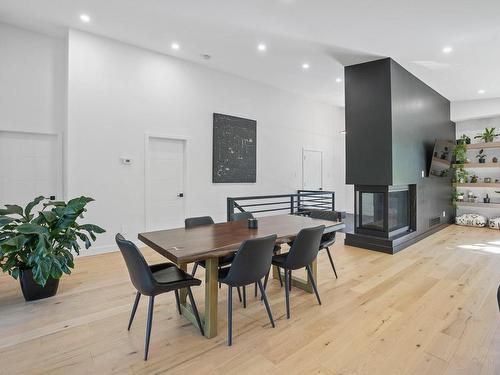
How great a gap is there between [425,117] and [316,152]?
288 cm

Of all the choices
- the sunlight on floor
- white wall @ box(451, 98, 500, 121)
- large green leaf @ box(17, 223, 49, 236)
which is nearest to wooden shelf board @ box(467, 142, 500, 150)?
white wall @ box(451, 98, 500, 121)

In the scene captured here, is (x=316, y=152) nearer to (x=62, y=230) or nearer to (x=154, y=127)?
(x=154, y=127)

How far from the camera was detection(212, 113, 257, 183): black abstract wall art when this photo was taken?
5.79 metres

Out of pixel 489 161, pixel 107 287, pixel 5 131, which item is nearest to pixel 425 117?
pixel 489 161

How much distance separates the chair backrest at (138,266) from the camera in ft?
6.19

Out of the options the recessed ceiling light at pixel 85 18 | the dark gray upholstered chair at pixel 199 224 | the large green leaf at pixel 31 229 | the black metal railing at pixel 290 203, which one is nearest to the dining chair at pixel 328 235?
the dark gray upholstered chair at pixel 199 224

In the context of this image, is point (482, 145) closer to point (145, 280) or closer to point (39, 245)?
point (145, 280)

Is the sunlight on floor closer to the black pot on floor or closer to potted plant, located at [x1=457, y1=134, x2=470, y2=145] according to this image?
potted plant, located at [x1=457, y1=134, x2=470, y2=145]

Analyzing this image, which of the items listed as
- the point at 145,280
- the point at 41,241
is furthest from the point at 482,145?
the point at 41,241

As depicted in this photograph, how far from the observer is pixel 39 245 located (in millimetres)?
2559

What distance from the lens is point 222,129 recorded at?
5848mm

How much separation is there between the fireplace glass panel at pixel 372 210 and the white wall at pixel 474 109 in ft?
14.2

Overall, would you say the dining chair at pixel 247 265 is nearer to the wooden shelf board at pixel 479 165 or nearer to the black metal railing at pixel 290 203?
the black metal railing at pixel 290 203

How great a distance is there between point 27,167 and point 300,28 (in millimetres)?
4558
